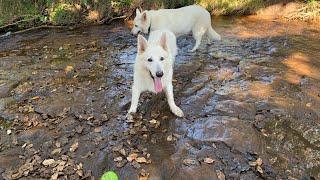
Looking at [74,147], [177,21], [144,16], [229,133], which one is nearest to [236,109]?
[229,133]

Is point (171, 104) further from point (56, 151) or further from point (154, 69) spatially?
point (56, 151)

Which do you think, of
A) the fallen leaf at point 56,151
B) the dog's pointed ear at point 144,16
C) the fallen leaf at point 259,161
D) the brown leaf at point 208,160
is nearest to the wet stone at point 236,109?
the fallen leaf at point 259,161

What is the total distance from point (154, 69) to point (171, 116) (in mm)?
840

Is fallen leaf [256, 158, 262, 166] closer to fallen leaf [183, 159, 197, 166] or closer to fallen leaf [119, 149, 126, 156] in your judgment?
fallen leaf [183, 159, 197, 166]

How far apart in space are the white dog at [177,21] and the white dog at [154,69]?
2.87 m

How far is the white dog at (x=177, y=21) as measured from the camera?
7.71 m

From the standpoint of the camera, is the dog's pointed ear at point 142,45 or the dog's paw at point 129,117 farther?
the dog's paw at point 129,117

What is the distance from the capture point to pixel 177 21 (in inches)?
304

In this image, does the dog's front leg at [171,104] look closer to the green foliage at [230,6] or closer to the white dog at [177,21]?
the white dog at [177,21]

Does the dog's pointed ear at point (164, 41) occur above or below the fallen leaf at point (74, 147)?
above

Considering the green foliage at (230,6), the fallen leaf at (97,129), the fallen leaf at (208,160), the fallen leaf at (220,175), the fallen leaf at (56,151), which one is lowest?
the fallen leaf at (220,175)

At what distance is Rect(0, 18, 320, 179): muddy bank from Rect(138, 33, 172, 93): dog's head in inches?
24.8

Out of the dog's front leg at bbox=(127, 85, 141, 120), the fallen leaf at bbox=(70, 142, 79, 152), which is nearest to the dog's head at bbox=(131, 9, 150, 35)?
the dog's front leg at bbox=(127, 85, 141, 120)

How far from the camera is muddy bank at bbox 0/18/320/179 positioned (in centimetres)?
407
